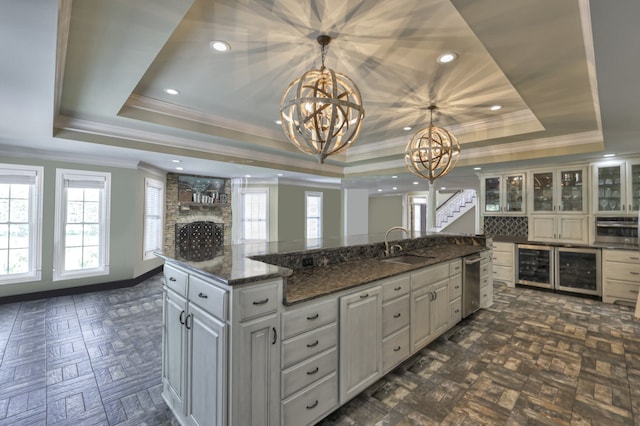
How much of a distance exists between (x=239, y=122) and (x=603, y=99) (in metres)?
4.35

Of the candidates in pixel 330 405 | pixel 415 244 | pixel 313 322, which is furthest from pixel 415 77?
pixel 330 405

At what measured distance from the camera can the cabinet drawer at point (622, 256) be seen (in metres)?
4.46

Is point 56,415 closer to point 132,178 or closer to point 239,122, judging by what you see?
point 239,122

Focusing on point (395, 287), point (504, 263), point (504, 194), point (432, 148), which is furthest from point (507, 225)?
point (395, 287)

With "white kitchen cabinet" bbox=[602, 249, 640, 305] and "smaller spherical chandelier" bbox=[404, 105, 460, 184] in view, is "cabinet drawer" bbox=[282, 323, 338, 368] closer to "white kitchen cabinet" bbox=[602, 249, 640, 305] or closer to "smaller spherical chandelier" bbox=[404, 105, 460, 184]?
"smaller spherical chandelier" bbox=[404, 105, 460, 184]

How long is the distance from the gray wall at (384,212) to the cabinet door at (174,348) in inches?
448

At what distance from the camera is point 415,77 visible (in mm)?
3096

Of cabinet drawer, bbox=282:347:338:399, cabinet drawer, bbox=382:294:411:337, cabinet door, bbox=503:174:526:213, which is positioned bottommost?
cabinet drawer, bbox=282:347:338:399

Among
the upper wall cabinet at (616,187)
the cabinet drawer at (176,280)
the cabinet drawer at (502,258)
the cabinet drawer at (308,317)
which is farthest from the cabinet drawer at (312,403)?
the upper wall cabinet at (616,187)

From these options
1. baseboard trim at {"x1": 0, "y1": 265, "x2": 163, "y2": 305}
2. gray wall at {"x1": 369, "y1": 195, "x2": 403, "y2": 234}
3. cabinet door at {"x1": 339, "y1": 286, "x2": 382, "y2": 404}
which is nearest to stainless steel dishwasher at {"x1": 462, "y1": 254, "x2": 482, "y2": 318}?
cabinet door at {"x1": 339, "y1": 286, "x2": 382, "y2": 404}

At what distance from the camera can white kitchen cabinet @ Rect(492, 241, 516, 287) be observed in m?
5.63

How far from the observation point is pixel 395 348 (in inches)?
99.0

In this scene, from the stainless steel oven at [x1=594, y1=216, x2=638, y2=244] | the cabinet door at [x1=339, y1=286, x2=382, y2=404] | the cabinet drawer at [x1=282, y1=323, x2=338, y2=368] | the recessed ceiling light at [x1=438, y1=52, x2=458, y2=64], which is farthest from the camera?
the stainless steel oven at [x1=594, y1=216, x2=638, y2=244]

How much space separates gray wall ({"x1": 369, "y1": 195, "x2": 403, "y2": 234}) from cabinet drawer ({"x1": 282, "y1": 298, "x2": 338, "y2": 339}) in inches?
443
